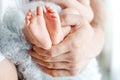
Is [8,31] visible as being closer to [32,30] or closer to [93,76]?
→ [32,30]

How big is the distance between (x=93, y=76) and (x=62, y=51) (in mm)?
138

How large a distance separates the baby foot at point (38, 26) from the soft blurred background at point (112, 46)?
856 millimetres

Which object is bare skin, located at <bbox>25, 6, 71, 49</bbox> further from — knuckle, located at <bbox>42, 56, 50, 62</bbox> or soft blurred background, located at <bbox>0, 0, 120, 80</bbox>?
soft blurred background, located at <bbox>0, 0, 120, 80</bbox>

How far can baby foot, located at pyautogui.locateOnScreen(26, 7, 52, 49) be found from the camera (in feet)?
1.65

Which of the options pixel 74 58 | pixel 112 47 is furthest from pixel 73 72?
pixel 112 47

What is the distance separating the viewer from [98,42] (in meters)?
0.76

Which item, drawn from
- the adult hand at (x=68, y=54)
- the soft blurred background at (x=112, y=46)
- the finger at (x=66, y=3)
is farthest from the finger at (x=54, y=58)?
the soft blurred background at (x=112, y=46)

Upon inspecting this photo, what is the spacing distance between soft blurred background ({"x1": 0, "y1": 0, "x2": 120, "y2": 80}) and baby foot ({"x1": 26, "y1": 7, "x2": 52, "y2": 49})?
86cm

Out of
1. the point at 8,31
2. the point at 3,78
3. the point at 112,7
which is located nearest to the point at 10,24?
the point at 8,31

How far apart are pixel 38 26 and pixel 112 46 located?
0.99 meters

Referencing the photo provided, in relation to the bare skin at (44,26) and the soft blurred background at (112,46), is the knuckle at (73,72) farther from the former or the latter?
the soft blurred background at (112,46)

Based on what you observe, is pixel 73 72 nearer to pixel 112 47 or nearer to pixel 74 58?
pixel 74 58

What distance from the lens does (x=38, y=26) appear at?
51 centimetres

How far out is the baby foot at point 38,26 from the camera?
503 millimetres
